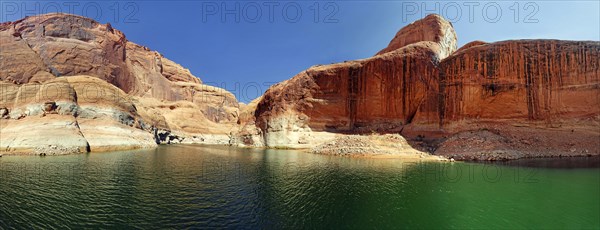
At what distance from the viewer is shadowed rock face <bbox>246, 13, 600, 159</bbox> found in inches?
1409

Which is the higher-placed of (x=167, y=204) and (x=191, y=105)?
(x=191, y=105)

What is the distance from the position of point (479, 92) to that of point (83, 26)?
→ 410ft

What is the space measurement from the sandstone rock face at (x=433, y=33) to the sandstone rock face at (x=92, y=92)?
61.6m

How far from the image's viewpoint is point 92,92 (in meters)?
47.4

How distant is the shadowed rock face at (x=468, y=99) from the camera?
35.8 metres

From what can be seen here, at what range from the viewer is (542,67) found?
38.2m

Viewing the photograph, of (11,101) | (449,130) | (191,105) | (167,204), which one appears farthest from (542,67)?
(191,105)

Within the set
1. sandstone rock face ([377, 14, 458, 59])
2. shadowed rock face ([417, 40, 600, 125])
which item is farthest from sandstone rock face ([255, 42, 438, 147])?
sandstone rock face ([377, 14, 458, 59])

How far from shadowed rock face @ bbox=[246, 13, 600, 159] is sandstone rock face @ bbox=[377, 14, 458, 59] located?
403 millimetres

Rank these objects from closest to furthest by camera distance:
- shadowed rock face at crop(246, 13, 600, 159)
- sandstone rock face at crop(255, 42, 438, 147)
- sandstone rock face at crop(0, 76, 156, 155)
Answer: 1. sandstone rock face at crop(0, 76, 156, 155)
2. shadowed rock face at crop(246, 13, 600, 159)
3. sandstone rock face at crop(255, 42, 438, 147)

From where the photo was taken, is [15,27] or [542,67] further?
[15,27]

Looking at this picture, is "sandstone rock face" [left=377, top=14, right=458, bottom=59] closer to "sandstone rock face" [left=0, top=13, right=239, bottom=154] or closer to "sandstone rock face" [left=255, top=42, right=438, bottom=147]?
"sandstone rock face" [left=255, top=42, right=438, bottom=147]

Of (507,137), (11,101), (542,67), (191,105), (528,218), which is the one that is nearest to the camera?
(528,218)

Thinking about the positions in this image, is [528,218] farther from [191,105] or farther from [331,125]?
[191,105]
